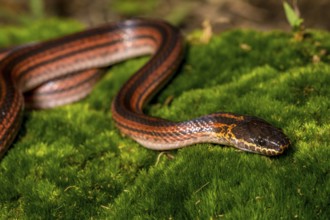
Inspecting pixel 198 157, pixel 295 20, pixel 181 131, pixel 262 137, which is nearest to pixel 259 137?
pixel 262 137

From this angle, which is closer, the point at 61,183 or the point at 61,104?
the point at 61,183

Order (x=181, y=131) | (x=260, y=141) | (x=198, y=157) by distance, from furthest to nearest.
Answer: (x=181, y=131) < (x=198, y=157) < (x=260, y=141)

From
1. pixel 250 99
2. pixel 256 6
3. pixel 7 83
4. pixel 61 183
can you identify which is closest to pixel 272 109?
pixel 250 99

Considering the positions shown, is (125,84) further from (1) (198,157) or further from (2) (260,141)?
(2) (260,141)

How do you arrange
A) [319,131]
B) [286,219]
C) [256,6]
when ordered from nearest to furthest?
[286,219]
[319,131]
[256,6]

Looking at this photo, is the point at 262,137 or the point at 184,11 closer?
the point at 262,137

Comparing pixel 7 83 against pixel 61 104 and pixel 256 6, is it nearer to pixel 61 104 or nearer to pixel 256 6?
pixel 61 104

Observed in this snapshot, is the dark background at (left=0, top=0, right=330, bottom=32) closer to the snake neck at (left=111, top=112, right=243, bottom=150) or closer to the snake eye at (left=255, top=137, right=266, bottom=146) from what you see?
the snake neck at (left=111, top=112, right=243, bottom=150)
